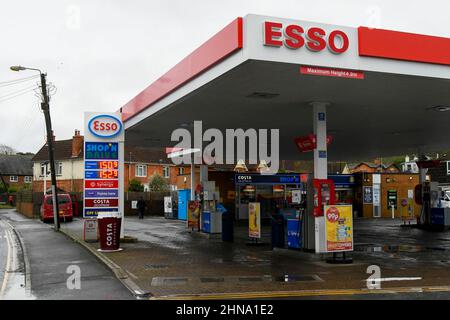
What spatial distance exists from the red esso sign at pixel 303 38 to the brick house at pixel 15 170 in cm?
8764

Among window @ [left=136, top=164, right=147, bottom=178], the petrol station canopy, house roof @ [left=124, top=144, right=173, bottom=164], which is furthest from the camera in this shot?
window @ [left=136, top=164, right=147, bottom=178]

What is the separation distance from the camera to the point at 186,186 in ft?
126

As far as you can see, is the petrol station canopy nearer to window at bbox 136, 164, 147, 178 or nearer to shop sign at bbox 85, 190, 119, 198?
shop sign at bbox 85, 190, 119, 198

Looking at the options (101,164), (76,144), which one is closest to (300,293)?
(101,164)

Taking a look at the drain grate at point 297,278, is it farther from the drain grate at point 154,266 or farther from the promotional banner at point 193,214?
the promotional banner at point 193,214

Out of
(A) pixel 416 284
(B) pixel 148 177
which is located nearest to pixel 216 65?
(A) pixel 416 284

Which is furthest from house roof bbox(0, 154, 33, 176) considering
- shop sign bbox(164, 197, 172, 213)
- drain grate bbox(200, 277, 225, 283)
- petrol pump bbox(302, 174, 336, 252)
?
drain grate bbox(200, 277, 225, 283)

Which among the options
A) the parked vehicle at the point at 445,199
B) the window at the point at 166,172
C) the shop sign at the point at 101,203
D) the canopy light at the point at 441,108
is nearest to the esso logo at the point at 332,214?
the canopy light at the point at 441,108

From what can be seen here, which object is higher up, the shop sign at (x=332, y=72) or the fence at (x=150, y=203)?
the shop sign at (x=332, y=72)

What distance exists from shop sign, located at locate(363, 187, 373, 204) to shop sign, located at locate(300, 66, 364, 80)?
89.8 ft

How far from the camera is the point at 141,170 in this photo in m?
66.1

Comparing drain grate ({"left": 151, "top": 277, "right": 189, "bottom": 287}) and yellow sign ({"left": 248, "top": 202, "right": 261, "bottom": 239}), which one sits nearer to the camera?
drain grate ({"left": 151, "top": 277, "right": 189, "bottom": 287})

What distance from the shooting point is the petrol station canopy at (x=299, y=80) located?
33.4 feet

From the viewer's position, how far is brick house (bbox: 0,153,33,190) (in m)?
90.6
